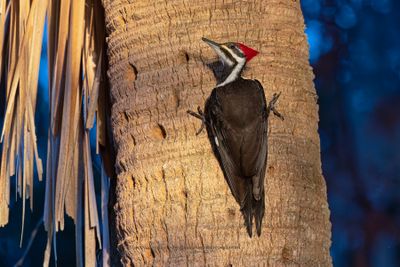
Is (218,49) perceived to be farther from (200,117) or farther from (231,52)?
(200,117)

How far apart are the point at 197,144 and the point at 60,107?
0.72 m

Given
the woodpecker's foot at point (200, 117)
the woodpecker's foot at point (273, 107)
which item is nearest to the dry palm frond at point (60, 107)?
the woodpecker's foot at point (200, 117)

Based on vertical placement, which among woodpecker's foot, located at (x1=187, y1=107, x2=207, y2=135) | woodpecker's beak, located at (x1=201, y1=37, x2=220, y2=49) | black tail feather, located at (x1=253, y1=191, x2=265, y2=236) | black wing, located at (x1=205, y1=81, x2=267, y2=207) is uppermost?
woodpecker's beak, located at (x1=201, y1=37, x2=220, y2=49)

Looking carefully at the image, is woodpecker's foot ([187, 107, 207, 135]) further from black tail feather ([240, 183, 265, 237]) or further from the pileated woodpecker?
black tail feather ([240, 183, 265, 237])

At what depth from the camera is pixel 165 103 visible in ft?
9.62

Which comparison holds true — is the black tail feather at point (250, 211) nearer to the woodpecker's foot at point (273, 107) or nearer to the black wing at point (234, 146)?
the black wing at point (234, 146)

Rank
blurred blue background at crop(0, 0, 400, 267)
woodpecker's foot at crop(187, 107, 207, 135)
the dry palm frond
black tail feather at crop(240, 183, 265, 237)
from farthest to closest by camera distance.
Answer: blurred blue background at crop(0, 0, 400, 267) → the dry palm frond → woodpecker's foot at crop(187, 107, 207, 135) → black tail feather at crop(240, 183, 265, 237)

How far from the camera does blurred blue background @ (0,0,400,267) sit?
5184mm

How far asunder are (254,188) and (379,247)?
102 inches

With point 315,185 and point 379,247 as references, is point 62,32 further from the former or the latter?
point 379,247

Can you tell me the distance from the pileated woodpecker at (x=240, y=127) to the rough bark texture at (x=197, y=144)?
3 cm

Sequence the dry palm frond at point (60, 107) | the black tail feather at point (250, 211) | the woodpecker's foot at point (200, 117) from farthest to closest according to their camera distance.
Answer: the dry palm frond at point (60, 107)
the woodpecker's foot at point (200, 117)
the black tail feather at point (250, 211)

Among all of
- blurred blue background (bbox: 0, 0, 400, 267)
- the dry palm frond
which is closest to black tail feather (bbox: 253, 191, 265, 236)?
the dry palm frond

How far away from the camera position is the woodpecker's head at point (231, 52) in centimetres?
282
